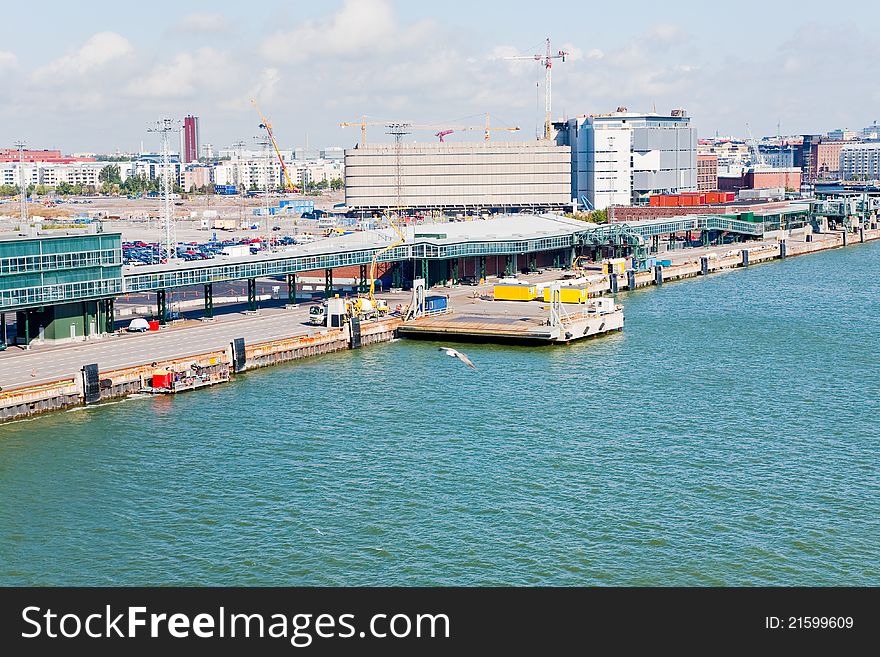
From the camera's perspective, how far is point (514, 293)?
297ft

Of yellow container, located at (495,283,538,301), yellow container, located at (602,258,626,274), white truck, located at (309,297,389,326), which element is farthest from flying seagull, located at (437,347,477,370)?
yellow container, located at (602,258,626,274)

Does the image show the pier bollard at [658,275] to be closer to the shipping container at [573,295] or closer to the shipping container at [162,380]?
the shipping container at [573,295]

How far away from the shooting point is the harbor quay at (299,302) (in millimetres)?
60125

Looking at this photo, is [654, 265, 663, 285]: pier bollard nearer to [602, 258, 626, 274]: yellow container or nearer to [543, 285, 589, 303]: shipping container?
[602, 258, 626, 274]: yellow container

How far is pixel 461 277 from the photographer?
103 m

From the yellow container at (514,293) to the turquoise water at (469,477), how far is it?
2043cm

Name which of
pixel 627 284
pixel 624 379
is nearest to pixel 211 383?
pixel 624 379

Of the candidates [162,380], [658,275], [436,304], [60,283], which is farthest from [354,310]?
[658,275]

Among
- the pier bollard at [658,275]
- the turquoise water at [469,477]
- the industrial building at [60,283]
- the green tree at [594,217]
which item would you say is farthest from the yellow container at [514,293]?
the green tree at [594,217]

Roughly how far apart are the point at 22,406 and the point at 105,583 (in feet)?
71.3

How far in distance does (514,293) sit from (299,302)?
52.1 feet

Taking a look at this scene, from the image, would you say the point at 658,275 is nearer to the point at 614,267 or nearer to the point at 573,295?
the point at 614,267

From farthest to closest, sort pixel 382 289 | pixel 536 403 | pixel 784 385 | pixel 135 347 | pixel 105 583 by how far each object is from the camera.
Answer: pixel 382 289
pixel 135 347
pixel 784 385
pixel 536 403
pixel 105 583

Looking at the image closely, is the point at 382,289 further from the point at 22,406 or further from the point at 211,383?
the point at 22,406
